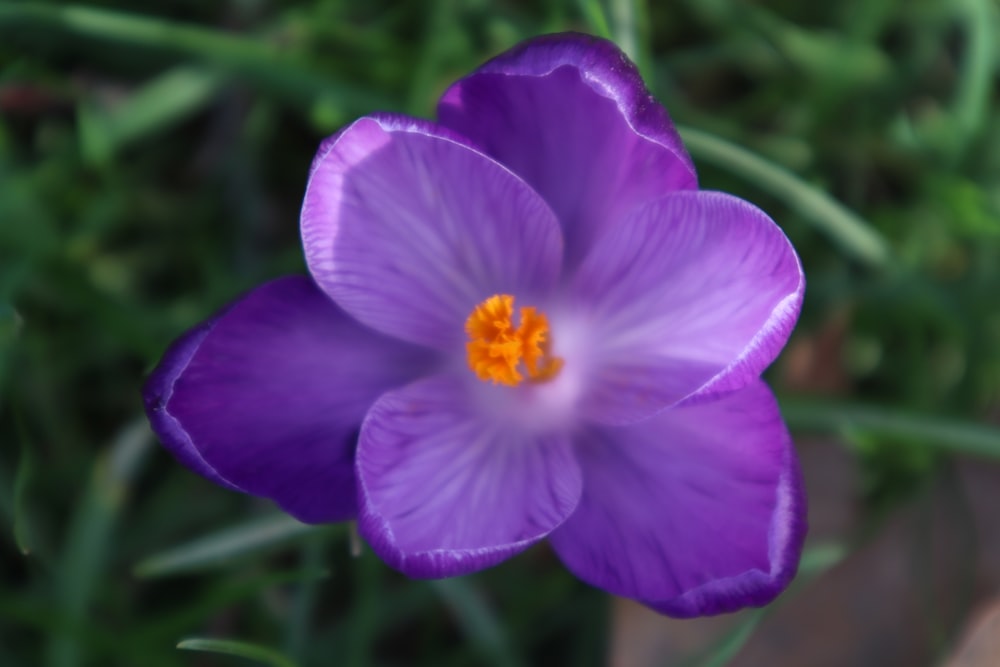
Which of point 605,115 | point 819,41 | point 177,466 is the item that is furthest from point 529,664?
point 819,41

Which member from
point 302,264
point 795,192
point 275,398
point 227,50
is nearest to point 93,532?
point 302,264

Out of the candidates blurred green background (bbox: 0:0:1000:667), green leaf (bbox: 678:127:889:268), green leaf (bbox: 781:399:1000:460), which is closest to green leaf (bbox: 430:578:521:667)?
blurred green background (bbox: 0:0:1000:667)

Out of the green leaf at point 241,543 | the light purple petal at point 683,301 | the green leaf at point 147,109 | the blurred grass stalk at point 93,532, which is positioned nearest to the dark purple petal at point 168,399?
the green leaf at point 241,543

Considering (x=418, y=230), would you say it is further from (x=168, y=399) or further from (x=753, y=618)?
(x=753, y=618)

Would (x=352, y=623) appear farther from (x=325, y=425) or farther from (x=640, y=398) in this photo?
(x=640, y=398)

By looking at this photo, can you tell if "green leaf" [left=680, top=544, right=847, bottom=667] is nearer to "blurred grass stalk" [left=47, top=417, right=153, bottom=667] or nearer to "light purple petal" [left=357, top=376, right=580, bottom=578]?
"light purple petal" [left=357, top=376, right=580, bottom=578]

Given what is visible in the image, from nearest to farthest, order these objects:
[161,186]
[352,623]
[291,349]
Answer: [291,349] < [352,623] < [161,186]

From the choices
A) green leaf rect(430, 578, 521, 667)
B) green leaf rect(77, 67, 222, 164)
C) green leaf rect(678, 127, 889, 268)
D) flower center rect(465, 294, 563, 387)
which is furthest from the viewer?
green leaf rect(77, 67, 222, 164)
